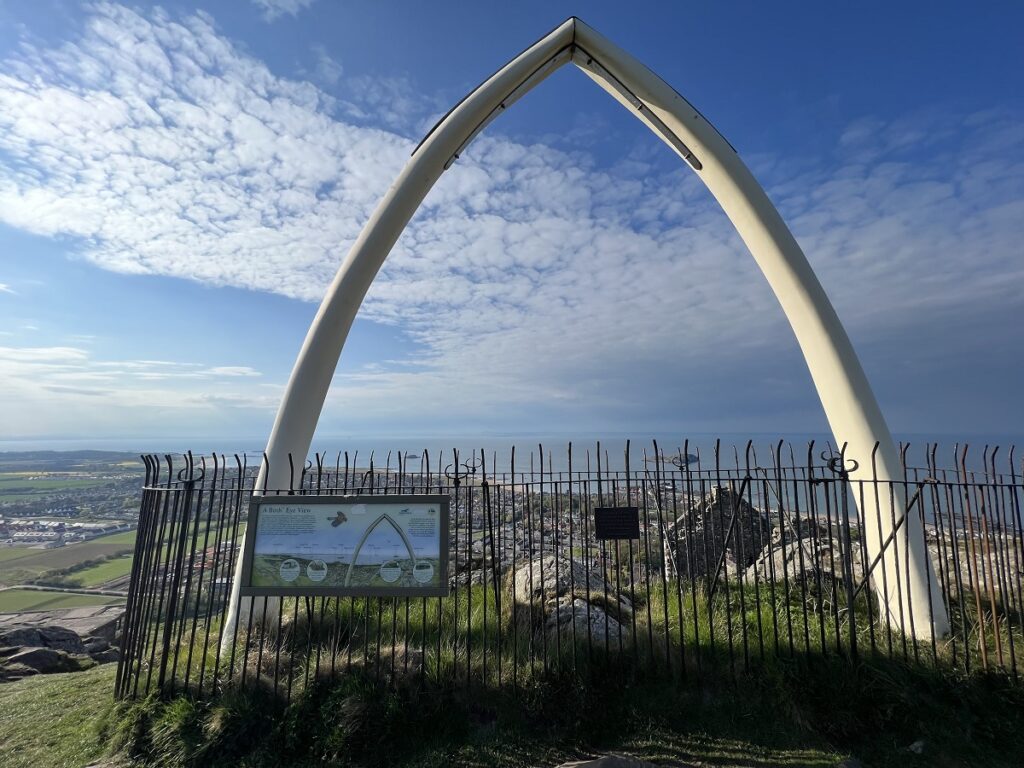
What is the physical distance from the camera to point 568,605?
243 inches

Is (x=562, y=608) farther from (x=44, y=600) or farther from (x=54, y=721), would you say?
(x=44, y=600)

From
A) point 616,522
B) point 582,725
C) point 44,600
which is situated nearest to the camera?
point 582,725

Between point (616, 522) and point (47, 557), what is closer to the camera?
point (616, 522)

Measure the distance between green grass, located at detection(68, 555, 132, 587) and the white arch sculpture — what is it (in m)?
30.1

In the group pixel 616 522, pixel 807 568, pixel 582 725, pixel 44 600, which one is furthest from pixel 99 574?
pixel 807 568

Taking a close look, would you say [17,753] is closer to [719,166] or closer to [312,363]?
[312,363]

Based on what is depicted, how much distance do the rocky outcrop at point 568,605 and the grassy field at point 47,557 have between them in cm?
3343

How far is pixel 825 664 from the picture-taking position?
5.15 metres

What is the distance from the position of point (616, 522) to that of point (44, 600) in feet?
112

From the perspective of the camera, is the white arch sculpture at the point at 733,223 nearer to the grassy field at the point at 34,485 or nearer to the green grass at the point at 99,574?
the green grass at the point at 99,574

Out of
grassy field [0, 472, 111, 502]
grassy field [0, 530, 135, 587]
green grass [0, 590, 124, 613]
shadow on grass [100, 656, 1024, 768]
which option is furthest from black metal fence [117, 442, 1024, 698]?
grassy field [0, 472, 111, 502]

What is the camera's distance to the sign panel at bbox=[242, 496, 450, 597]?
17.1 feet

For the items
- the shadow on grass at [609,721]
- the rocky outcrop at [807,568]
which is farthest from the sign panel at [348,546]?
the rocky outcrop at [807,568]

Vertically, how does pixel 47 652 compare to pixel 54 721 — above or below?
below
